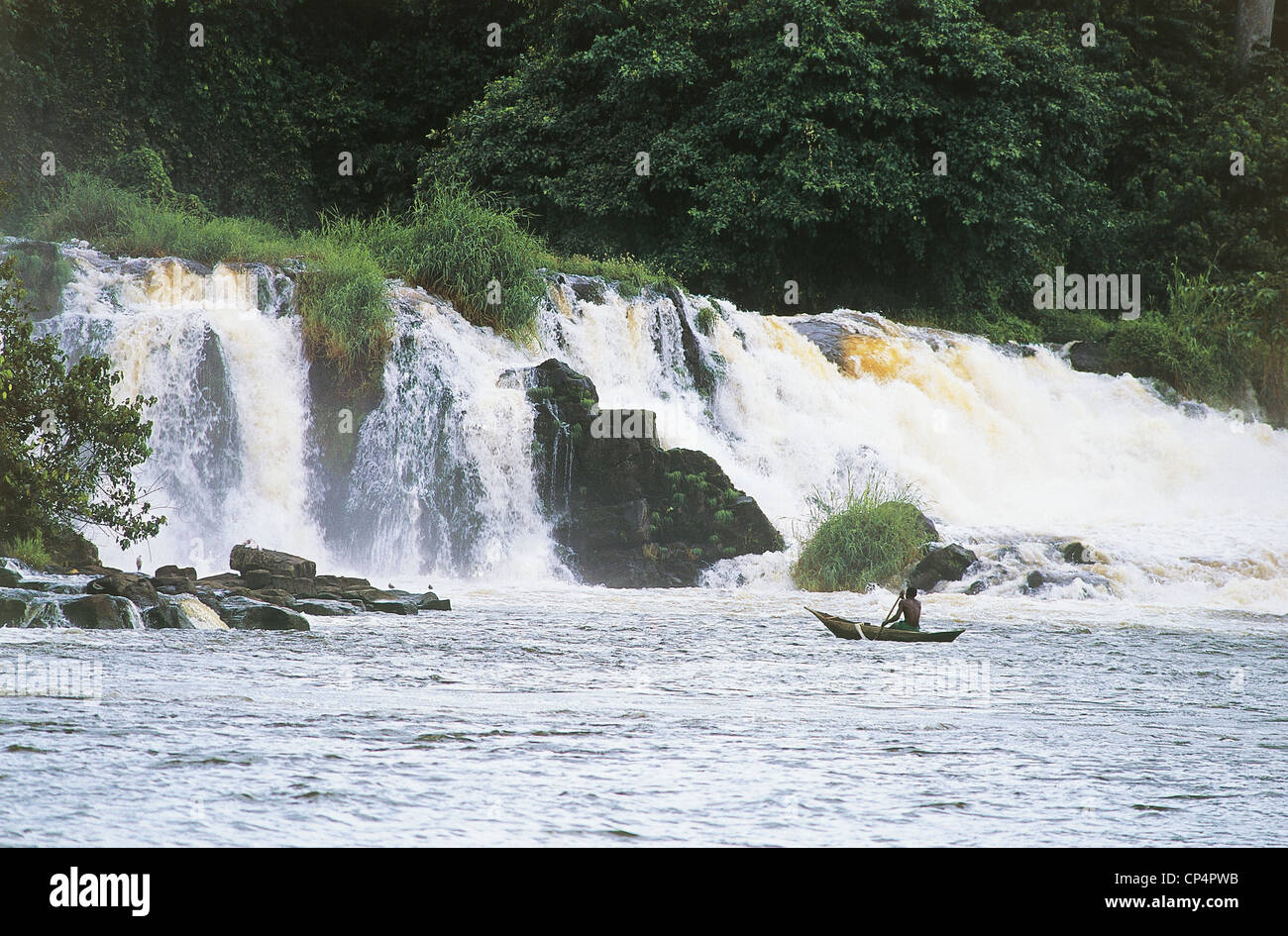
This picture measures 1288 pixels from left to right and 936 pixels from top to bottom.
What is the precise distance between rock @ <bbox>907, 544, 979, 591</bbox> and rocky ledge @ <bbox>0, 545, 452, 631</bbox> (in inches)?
218

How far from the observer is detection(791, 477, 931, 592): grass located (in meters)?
16.2

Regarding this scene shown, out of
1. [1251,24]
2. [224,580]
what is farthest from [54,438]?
[1251,24]

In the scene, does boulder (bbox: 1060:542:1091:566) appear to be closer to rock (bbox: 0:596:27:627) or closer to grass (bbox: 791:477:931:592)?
grass (bbox: 791:477:931:592)

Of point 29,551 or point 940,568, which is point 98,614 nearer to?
point 29,551

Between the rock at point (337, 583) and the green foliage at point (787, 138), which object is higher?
the green foliage at point (787, 138)

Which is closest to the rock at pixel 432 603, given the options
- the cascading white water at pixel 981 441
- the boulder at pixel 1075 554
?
the cascading white water at pixel 981 441

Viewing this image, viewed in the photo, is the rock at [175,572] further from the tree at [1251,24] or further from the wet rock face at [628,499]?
the tree at [1251,24]

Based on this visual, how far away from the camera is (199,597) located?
12664 mm

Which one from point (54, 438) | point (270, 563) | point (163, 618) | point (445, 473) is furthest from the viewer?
point (445, 473)

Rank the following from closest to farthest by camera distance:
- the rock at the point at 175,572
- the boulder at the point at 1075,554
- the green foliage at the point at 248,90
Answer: the rock at the point at 175,572 < the boulder at the point at 1075,554 < the green foliage at the point at 248,90

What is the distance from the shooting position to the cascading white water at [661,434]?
16.3 m

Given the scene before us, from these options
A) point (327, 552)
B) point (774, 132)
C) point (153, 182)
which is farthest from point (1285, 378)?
point (153, 182)

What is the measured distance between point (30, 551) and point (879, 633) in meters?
8.11
